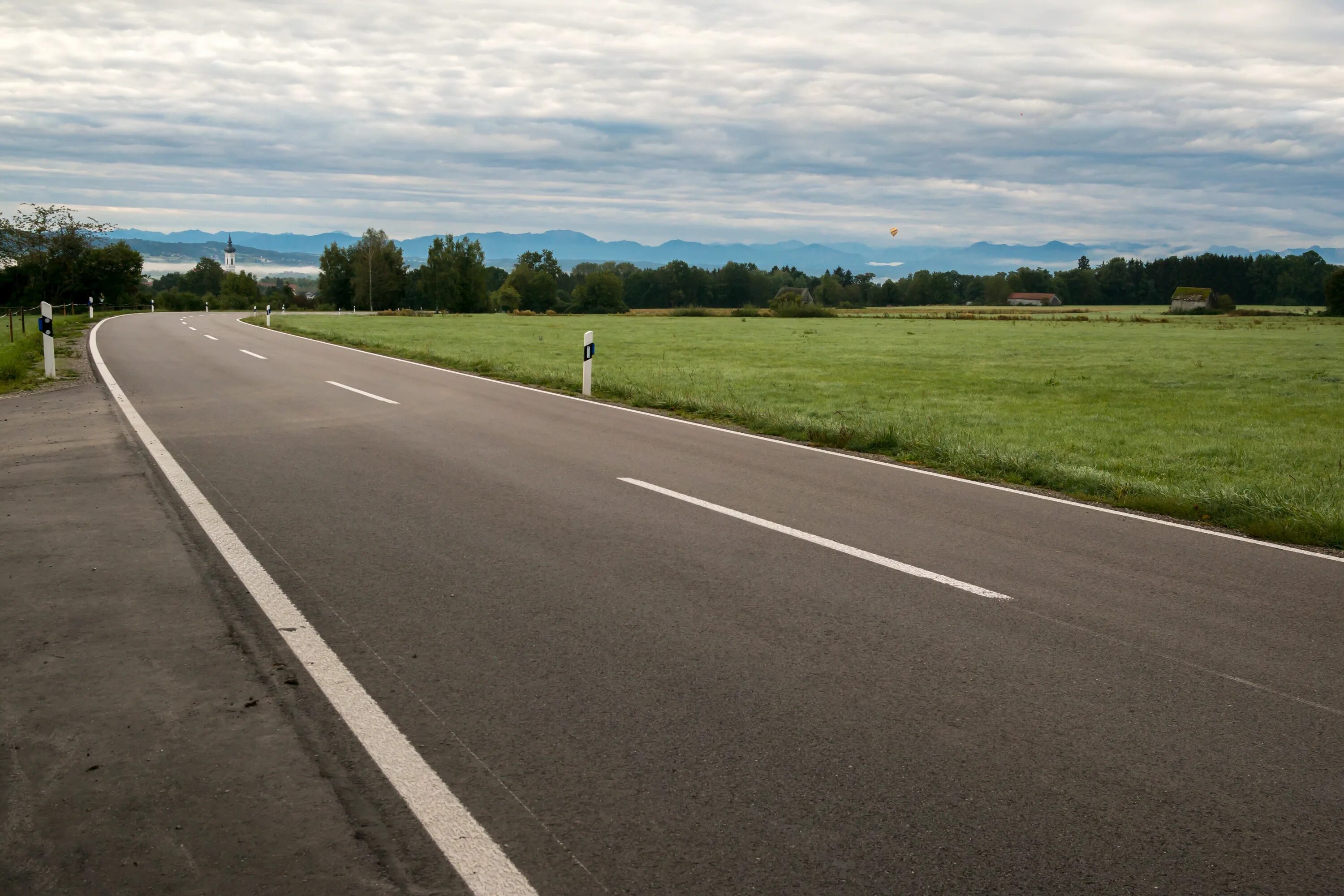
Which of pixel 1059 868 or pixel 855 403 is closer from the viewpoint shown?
pixel 1059 868

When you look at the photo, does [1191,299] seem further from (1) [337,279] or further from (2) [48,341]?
(2) [48,341]

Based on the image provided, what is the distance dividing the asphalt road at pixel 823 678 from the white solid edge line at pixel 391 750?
0.05 meters

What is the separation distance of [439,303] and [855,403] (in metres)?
109

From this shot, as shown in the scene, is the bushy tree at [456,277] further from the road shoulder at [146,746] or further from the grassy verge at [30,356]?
the road shoulder at [146,746]

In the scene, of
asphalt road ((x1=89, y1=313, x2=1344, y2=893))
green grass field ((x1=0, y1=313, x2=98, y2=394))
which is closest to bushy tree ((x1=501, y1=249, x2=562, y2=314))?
green grass field ((x1=0, y1=313, x2=98, y2=394))

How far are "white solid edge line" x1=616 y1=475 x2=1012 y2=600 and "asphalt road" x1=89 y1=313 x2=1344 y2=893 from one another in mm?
64

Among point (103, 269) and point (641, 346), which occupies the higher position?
point (103, 269)

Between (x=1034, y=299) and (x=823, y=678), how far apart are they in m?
147

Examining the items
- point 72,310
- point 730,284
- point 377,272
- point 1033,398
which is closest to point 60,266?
point 72,310

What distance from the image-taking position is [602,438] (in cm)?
1105

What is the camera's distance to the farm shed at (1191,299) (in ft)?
335

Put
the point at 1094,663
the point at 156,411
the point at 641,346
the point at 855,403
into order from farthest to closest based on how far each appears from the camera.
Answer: the point at 641,346 → the point at 855,403 → the point at 156,411 → the point at 1094,663

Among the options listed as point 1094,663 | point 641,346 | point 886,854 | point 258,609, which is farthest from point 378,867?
point 641,346

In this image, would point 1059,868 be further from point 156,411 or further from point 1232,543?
point 156,411
